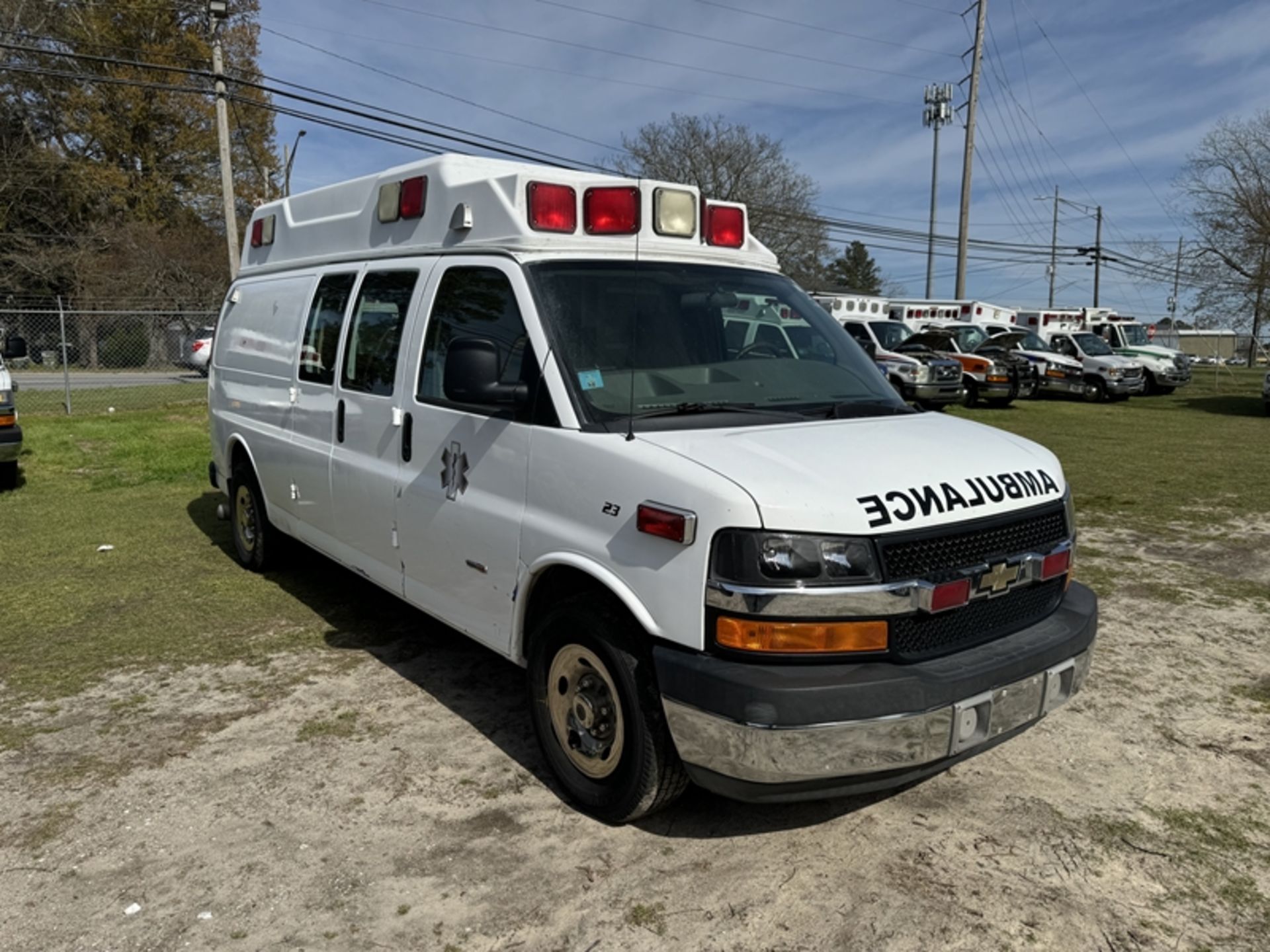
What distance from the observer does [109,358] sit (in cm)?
2870

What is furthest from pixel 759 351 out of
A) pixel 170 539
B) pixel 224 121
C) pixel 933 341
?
pixel 933 341

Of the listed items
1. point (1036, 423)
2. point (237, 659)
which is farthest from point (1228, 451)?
point (237, 659)

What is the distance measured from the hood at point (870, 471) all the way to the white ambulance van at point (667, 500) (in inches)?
0.5

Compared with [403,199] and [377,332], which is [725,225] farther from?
[377,332]

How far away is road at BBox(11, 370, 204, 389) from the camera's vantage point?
815 inches

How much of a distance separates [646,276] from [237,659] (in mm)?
2998

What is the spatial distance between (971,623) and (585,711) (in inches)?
54.2

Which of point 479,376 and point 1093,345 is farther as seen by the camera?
point 1093,345

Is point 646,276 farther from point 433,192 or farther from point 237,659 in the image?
point 237,659

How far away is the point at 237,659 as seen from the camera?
16.2 ft

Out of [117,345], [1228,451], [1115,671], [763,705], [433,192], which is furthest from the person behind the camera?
[117,345]

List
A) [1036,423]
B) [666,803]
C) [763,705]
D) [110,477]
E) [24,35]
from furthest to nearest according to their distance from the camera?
1. [24,35]
2. [1036,423]
3. [110,477]
4. [666,803]
5. [763,705]

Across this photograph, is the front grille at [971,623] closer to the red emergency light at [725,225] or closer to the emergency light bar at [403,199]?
the red emergency light at [725,225]

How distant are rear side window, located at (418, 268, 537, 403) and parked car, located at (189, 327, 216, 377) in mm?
6021
